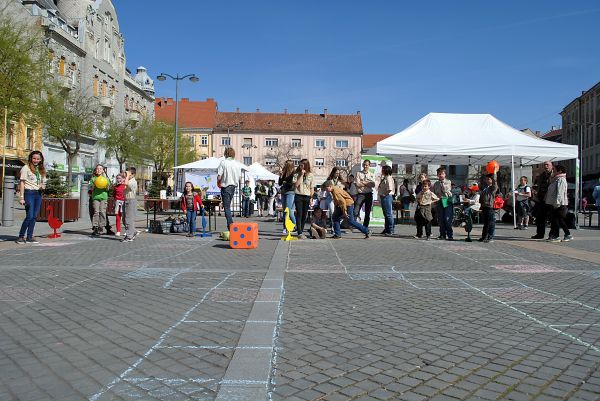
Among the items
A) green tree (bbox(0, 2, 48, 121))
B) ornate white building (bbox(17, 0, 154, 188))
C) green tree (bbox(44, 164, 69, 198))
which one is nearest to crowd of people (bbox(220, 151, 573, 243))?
green tree (bbox(44, 164, 69, 198))

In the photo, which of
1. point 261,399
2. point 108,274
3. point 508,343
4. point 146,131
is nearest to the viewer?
point 261,399

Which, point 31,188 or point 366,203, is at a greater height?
point 31,188

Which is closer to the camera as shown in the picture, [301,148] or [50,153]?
[50,153]

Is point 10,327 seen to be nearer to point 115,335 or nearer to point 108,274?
point 115,335

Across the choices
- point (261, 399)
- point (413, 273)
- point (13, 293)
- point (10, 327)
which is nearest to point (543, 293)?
point (413, 273)

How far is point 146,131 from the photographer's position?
53125 mm

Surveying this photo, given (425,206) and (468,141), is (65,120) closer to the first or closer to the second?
(468,141)

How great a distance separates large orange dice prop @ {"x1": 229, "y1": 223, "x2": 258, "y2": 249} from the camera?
10977 mm

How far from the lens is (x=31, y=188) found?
36.2 feet

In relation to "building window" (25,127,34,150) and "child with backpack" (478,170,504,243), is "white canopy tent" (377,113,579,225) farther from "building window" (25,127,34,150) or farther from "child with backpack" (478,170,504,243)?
"building window" (25,127,34,150)

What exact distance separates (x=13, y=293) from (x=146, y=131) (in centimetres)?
4909

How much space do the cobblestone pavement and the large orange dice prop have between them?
1.95m

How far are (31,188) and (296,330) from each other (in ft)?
27.8

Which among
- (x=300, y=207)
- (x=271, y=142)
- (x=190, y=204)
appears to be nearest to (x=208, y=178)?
(x=190, y=204)
